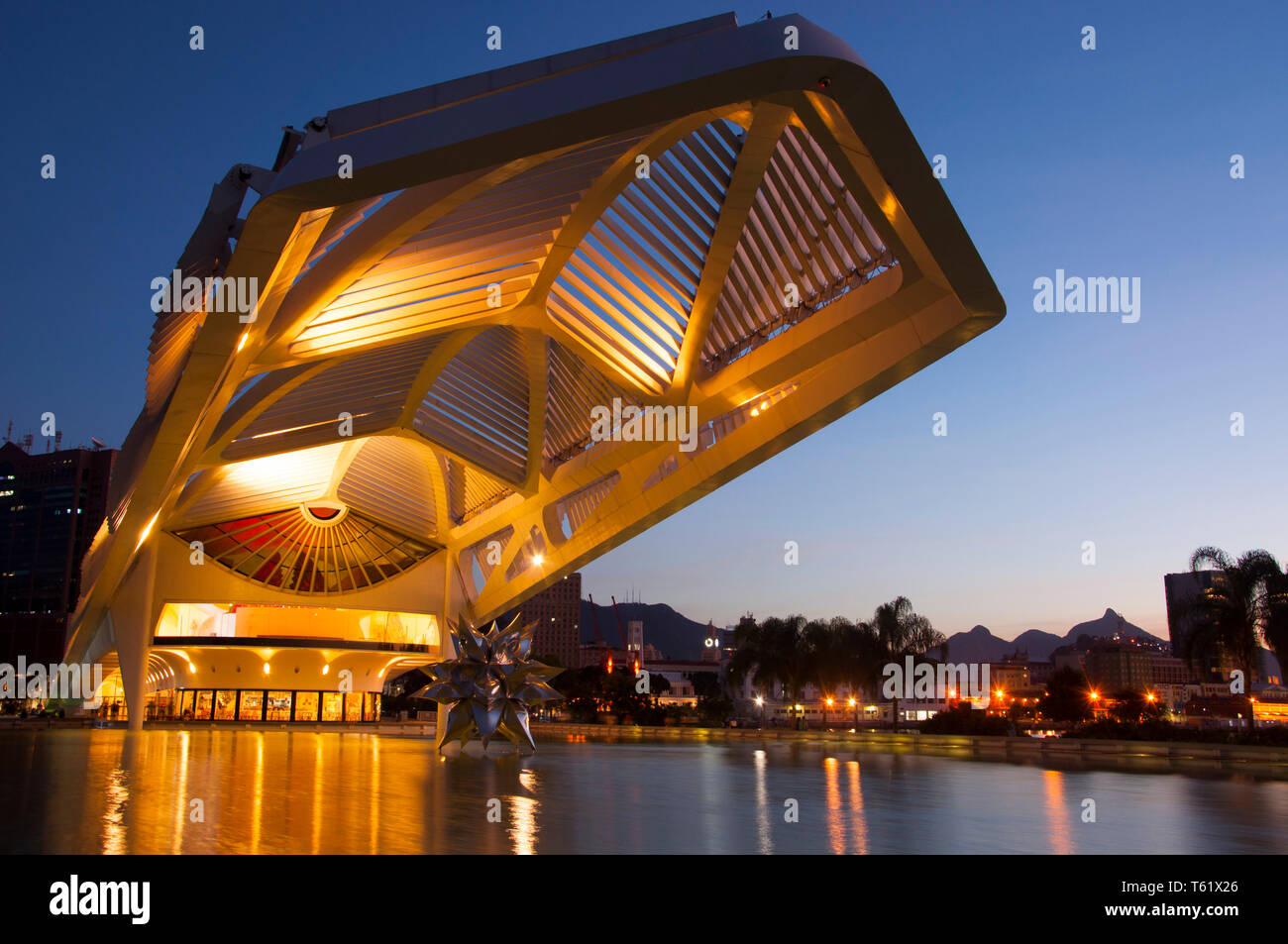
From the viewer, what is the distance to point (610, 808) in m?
9.37

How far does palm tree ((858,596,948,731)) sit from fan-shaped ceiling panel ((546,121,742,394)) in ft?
87.1

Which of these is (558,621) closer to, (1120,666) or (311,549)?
(1120,666)

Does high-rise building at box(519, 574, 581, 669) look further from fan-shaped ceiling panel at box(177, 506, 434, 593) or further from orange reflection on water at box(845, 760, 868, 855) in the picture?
orange reflection on water at box(845, 760, 868, 855)

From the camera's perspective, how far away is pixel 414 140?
9586mm

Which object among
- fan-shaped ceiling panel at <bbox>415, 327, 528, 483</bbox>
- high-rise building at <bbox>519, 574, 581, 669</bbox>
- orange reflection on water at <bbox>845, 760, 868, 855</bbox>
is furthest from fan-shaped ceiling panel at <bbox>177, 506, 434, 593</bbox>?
high-rise building at <bbox>519, 574, 581, 669</bbox>

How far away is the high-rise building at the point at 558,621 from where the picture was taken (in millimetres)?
162125

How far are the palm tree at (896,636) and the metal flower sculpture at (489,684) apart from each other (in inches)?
1050

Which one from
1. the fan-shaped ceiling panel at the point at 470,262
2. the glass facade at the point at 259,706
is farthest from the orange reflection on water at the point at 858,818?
the glass facade at the point at 259,706

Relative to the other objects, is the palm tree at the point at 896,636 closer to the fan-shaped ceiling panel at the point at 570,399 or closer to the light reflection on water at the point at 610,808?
the fan-shaped ceiling panel at the point at 570,399

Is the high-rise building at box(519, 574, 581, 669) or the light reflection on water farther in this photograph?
the high-rise building at box(519, 574, 581, 669)

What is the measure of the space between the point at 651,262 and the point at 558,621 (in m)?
151

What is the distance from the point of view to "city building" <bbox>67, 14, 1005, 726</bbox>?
960 cm
